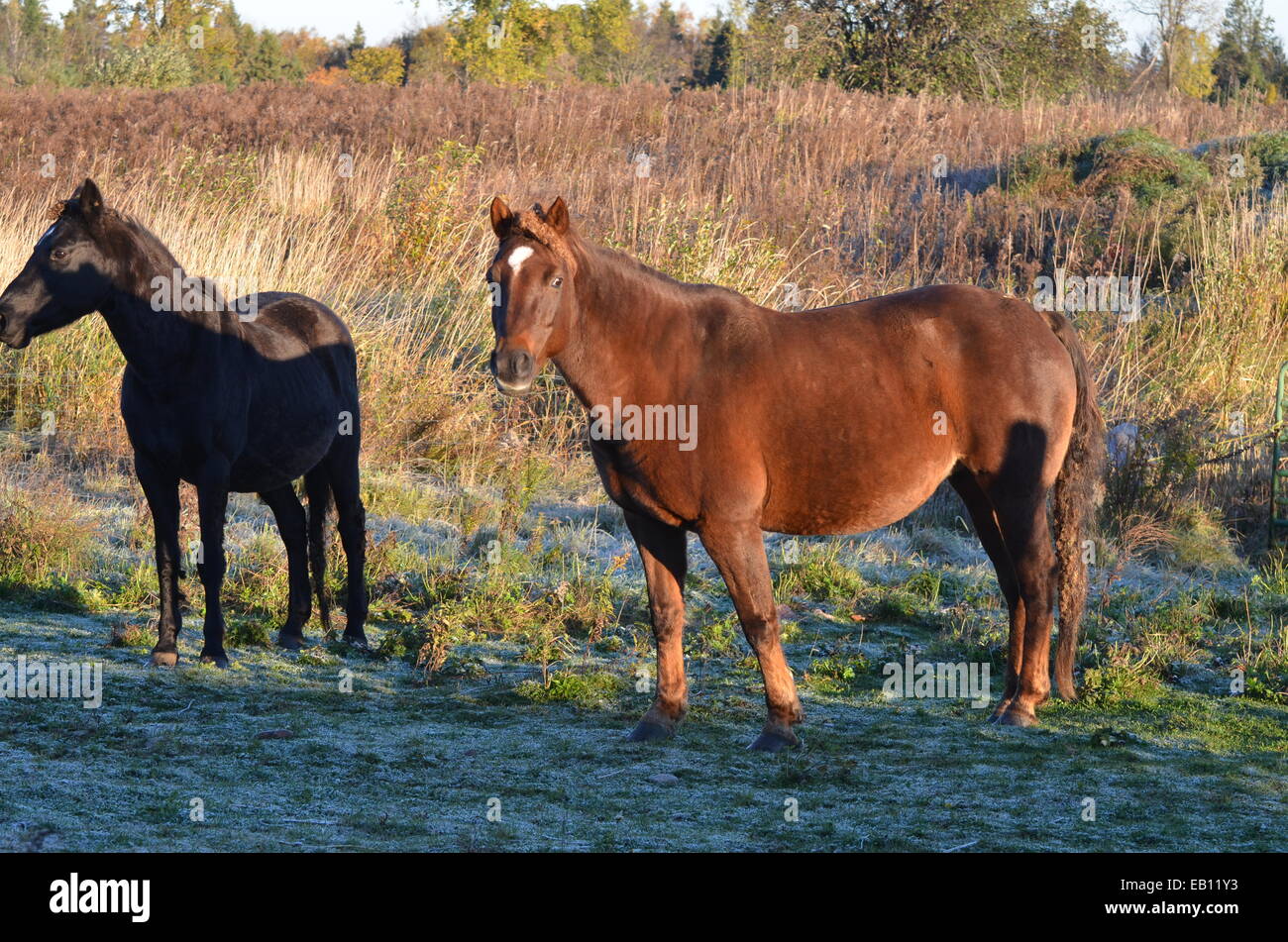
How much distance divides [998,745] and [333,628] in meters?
3.90

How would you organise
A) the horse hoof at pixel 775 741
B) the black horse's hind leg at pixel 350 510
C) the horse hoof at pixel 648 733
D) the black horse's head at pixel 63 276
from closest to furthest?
the horse hoof at pixel 775 741
the horse hoof at pixel 648 733
the black horse's head at pixel 63 276
the black horse's hind leg at pixel 350 510

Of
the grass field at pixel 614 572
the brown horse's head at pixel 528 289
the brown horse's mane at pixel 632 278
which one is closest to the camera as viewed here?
the grass field at pixel 614 572

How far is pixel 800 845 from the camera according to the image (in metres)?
4.48

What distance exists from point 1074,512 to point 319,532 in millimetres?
4149

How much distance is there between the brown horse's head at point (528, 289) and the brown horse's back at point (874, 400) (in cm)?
73

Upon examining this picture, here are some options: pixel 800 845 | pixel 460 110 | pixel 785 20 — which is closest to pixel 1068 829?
pixel 800 845

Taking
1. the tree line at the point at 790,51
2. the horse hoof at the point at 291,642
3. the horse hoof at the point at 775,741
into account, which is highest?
the tree line at the point at 790,51

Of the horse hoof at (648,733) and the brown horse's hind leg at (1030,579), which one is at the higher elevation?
the brown horse's hind leg at (1030,579)

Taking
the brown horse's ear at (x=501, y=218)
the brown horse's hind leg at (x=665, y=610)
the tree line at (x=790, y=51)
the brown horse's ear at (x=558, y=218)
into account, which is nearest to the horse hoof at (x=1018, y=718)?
the brown horse's hind leg at (x=665, y=610)

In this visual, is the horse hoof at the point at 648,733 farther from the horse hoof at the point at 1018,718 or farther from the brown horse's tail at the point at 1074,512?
the brown horse's tail at the point at 1074,512

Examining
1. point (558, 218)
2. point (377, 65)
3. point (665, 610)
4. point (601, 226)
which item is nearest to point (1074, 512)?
point (665, 610)

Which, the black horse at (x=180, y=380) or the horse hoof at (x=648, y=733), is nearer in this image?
the horse hoof at (x=648, y=733)

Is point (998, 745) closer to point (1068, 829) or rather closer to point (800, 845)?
point (1068, 829)

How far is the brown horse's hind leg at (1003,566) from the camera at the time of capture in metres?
6.43
